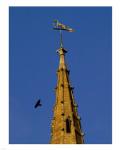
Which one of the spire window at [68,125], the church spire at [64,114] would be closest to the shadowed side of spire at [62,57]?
the church spire at [64,114]

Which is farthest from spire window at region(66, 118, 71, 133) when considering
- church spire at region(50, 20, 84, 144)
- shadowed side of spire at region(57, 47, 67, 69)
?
shadowed side of spire at region(57, 47, 67, 69)

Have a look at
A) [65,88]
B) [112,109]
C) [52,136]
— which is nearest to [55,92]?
[65,88]

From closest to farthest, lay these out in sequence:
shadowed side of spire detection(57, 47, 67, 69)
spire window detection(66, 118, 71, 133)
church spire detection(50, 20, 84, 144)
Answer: church spire detection(50, 20, 84, 144)
spire window detection(66, 118, 71, 133)
shadowed side of spire detection(57, 47, 67, 69)

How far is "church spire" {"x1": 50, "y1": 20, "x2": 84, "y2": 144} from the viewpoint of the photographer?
41856 mm

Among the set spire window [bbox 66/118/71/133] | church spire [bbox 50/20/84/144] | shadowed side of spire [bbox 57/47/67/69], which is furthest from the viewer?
shadowed side of spire [bbox 57/47/67/69]

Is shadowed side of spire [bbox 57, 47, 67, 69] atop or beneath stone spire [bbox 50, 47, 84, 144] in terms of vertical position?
atop

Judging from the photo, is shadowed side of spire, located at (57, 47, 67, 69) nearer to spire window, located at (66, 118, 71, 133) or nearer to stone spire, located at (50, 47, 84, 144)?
stone spire, located at (50, 47, 84, 144)

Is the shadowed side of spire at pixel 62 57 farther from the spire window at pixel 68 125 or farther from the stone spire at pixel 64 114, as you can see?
the spire window at pixel 68 125

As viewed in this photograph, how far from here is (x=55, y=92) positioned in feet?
147

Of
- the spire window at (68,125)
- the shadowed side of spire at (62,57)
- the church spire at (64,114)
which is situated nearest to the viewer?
the church spire at (64,114)

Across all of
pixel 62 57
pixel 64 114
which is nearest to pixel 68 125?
pixel 64 114

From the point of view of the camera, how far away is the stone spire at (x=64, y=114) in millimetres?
41875
